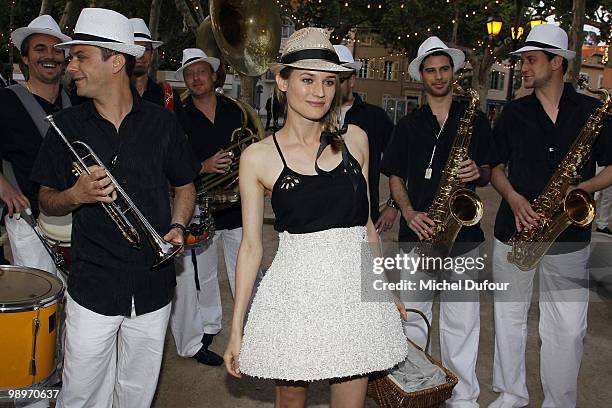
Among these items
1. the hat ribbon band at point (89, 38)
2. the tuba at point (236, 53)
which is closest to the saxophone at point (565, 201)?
the tuba at point (236, 53)

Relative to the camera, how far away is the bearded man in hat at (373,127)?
525 cm

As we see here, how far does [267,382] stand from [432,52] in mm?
2813

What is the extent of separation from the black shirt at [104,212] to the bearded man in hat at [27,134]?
1017 mm

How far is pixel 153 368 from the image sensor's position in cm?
345

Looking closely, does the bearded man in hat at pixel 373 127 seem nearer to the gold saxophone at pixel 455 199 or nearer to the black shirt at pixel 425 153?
the black shirt at pixel 425 153

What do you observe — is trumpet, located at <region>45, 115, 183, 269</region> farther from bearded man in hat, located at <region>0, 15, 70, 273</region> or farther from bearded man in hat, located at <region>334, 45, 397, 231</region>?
bearded man in hat, located at <region>334, 45, 397, 231</region>

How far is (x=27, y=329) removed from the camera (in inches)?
125

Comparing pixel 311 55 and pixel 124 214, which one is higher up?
pixel 311 55

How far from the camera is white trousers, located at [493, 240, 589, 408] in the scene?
403 centimetres

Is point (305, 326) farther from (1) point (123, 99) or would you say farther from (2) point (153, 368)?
(1) point (123, 99)

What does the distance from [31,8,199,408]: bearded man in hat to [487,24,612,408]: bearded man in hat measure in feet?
7.68

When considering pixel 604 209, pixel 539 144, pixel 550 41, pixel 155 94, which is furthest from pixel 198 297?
pixel 604 209

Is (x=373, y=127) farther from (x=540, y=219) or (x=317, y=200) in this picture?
(x=317, y=200)

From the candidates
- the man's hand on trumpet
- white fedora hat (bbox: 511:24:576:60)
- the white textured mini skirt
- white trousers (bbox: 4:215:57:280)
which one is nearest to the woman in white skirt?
the white textured mini skirt
